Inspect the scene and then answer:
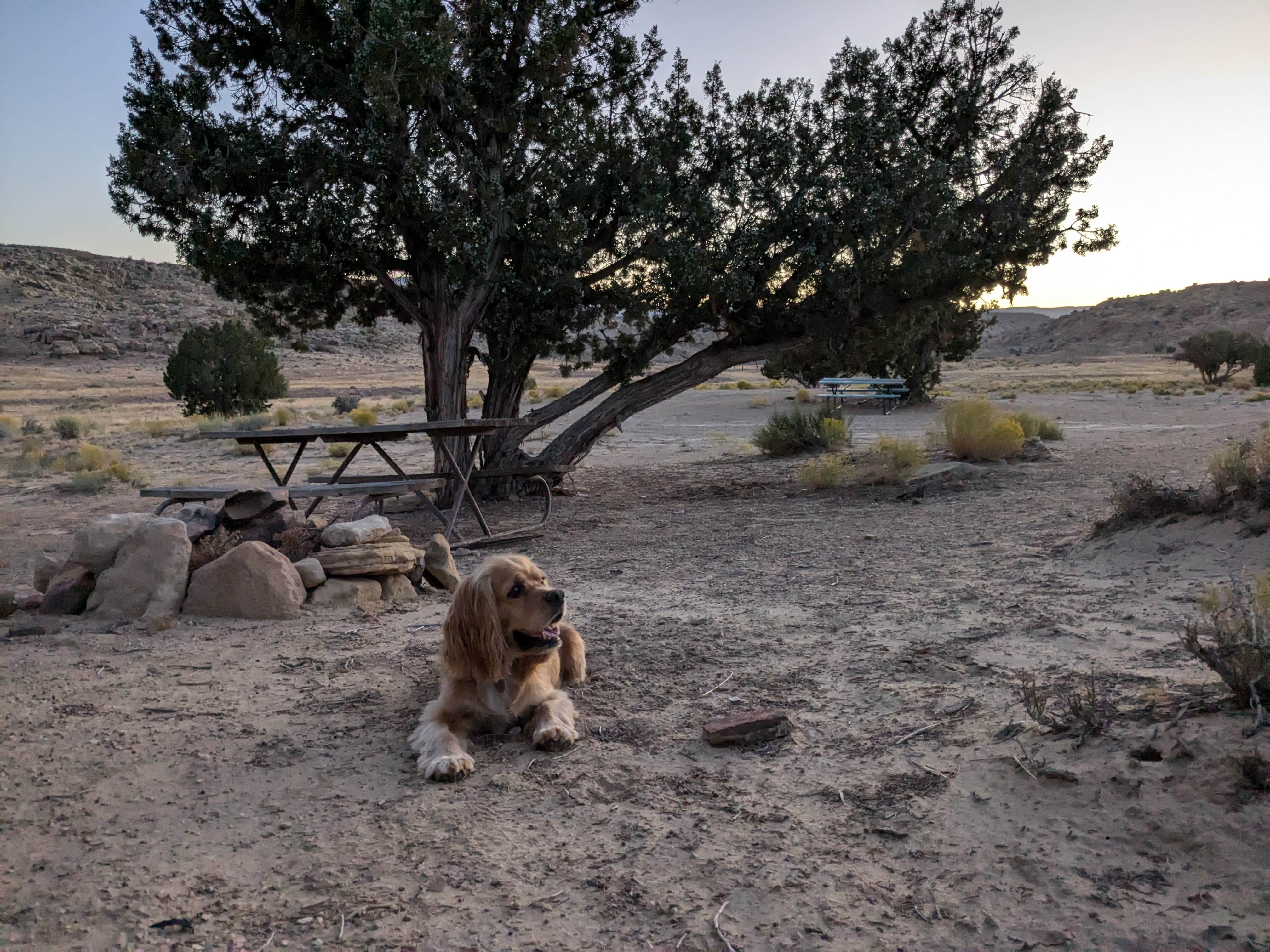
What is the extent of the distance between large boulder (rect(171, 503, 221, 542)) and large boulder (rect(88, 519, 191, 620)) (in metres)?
0.46

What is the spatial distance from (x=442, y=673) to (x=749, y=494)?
950 centimetres

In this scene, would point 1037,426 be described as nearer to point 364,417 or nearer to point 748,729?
point 748,729

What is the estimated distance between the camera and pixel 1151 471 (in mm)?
13211

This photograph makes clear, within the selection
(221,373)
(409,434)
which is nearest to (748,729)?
(409,434)

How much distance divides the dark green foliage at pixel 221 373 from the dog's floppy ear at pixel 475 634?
3124cm

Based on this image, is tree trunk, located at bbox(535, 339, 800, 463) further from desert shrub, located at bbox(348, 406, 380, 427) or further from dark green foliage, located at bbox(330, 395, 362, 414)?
dark green foliage, located at bbox(330, 395, 362, 414)

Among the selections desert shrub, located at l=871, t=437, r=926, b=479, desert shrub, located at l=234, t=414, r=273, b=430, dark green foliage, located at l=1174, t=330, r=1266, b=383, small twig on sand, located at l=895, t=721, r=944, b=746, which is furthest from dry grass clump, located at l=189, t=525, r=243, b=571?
dark green foliage, located at l=1174, t=330, r=1266, b=383

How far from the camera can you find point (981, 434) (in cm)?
1499

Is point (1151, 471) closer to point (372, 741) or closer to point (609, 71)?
point (609, 71)

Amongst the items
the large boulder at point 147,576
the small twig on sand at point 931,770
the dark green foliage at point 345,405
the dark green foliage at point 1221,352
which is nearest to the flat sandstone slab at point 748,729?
the small twig on sand at point 931,770

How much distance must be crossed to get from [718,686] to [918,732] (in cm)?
129

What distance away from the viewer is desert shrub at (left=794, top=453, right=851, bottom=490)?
1350 centimetres

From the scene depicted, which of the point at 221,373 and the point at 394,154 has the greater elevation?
the point at 394,154

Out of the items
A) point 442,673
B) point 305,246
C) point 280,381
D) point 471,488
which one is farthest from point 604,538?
point 280,381
